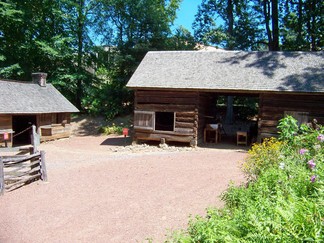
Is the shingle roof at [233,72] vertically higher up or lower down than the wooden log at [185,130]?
higher up

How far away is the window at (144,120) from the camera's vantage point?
17547 millimetres

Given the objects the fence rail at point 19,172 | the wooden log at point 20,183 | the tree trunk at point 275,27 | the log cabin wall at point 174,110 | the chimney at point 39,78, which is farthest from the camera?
the tree trunk at point 275,27

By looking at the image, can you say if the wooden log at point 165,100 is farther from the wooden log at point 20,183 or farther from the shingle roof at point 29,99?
the wooden log at point 20,183

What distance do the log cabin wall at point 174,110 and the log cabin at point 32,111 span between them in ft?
22.5

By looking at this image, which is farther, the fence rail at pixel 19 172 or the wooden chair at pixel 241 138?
the wooden chair at pixel 241 138

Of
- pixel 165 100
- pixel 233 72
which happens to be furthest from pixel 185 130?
pixel 233 72

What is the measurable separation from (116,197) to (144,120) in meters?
9.43

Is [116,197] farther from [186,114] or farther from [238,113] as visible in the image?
[238,113]

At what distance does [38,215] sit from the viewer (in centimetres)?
761

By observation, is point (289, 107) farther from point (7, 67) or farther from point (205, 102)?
point (7, 67)

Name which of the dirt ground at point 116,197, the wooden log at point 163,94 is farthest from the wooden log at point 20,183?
the wooden log at point 163,94

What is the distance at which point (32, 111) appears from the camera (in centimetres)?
1902

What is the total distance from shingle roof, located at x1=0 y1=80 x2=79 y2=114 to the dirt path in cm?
590

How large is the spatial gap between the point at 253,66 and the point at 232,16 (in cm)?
1273
